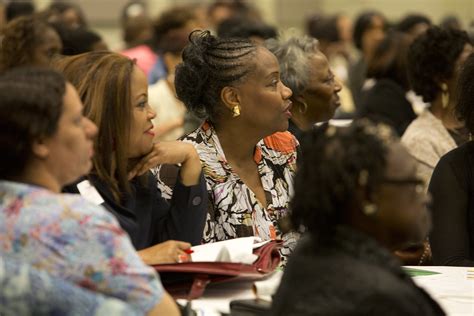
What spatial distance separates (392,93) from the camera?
684cm

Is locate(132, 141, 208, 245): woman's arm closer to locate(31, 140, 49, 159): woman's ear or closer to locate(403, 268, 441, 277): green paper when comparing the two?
locate(403, 268, 441, 277): green paper

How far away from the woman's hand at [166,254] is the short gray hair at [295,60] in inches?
80.1

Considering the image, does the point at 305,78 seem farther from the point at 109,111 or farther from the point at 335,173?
the point at 335,173

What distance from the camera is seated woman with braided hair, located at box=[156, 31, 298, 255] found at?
13.5ft

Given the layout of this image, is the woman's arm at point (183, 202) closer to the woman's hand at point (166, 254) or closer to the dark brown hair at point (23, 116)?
the woman's hand at point (166, 254)

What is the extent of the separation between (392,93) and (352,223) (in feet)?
15.2

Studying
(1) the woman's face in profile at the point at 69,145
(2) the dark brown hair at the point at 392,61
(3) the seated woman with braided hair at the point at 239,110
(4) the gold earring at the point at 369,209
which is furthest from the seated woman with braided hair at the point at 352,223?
(2) the dark brown hair at the point at 392,61

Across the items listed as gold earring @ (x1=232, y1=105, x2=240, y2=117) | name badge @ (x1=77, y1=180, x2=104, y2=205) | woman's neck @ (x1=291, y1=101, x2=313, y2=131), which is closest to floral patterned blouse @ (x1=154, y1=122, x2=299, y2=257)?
gold earring @ (x1=232, y1=105, x2=240, y2=117)

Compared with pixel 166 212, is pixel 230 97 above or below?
above

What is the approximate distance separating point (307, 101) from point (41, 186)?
294 centimetres

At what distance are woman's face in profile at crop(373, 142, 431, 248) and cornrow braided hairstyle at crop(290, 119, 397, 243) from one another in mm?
26

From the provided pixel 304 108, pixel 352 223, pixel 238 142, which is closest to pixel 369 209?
pixel 352 223

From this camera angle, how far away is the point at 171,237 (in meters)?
3.79

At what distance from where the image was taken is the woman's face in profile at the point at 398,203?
2.30 m
